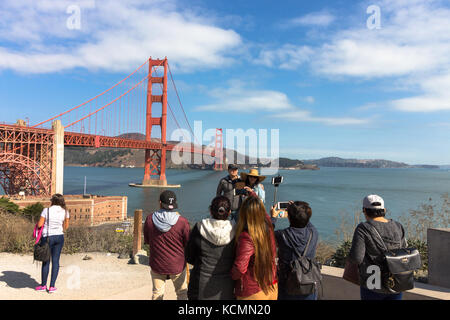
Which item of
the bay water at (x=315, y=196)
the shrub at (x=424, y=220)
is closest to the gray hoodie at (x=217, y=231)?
the shrub at (x=424, y=220)

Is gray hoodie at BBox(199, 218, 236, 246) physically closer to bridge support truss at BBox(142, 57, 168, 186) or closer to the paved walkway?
the paved walkway

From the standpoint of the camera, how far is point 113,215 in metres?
32.1

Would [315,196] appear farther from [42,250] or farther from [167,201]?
[167,201]

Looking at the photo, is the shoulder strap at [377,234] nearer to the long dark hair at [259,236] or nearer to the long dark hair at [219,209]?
the long dark hair at [259,236]

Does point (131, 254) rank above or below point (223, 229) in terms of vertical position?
below

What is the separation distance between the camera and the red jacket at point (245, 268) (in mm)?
2455

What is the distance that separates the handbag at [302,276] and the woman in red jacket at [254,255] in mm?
135

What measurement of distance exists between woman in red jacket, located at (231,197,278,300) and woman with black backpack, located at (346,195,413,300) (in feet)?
2.29

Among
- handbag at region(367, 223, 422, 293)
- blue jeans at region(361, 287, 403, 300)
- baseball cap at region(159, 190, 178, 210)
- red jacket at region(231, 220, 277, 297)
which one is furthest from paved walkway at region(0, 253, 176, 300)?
handbag at region(367, 223, 422, 293)

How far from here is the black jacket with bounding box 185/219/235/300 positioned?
8.32ft

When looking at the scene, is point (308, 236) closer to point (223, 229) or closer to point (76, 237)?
point (223, 229)

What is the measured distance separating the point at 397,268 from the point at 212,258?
1393 millimetres
